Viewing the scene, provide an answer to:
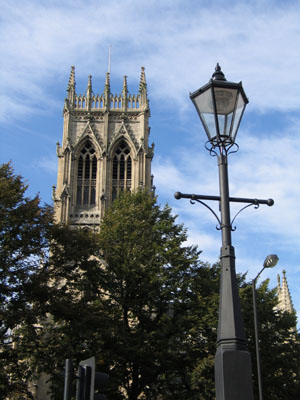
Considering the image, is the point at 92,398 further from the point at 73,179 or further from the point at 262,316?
the point at 73,179

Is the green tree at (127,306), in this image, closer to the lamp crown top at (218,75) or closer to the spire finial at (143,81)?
the lamp crown top at (218,75)

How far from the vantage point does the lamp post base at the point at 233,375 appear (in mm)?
6422

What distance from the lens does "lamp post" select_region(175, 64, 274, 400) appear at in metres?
6.52

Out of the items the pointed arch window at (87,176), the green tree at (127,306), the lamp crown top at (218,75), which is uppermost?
the pointed arch window at (87,176)

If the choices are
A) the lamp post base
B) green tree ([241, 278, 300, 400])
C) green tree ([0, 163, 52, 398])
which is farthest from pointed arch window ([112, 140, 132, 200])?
the lamp post base

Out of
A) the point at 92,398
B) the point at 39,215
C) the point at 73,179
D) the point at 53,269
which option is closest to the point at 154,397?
the point at 53,269

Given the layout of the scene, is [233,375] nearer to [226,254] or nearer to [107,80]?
[226,254]

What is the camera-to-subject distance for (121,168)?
51625mm

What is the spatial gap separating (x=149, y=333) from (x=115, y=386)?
3.18m

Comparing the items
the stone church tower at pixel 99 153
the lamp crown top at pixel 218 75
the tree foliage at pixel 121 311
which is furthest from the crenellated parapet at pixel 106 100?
the lamp crown top at pixel 218 75

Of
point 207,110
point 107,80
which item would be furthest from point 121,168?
point 207,110

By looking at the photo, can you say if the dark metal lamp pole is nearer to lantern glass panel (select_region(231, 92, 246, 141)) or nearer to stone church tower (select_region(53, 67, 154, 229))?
lantern glass panel (select_region(231, 92, 246, 141))

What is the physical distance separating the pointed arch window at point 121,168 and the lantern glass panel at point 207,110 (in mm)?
42545

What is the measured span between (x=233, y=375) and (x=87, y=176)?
149 feet
